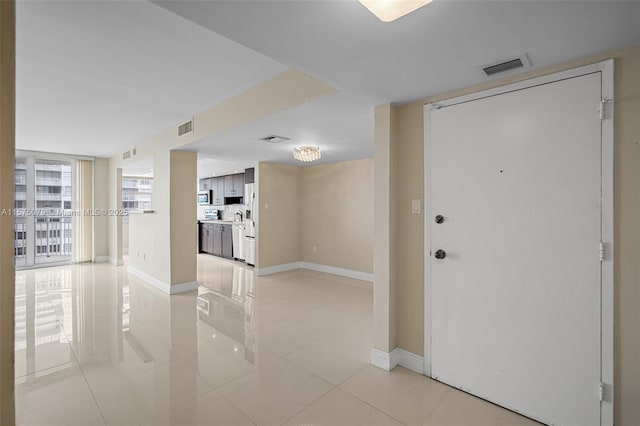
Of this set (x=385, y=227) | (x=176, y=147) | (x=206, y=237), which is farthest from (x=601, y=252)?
(x=206, y=237)

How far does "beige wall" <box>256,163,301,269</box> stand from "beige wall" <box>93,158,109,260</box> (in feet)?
13.4

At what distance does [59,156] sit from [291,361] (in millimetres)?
7218

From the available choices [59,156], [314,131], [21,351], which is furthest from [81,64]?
[59,156]

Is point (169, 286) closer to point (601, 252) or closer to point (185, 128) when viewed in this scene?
point (185, 128)

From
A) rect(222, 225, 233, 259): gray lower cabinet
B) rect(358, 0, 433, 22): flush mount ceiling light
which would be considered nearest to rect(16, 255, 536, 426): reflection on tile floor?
rect(358, 0, 433, 22): flush mount ceiling light

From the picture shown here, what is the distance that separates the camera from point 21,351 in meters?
2.72

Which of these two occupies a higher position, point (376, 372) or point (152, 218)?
point (152, 218)

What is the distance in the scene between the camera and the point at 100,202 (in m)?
6.99

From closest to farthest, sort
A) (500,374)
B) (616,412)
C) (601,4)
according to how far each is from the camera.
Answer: (601,4)
(616,412)
(500,374)

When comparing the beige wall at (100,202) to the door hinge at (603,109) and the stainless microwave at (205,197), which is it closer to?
the stainless microwave at (205,197)

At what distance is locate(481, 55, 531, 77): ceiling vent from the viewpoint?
1.83 meters

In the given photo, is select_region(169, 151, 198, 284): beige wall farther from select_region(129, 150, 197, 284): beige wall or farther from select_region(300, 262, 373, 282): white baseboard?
select_region(300, 262, 373, 282): white baseboard

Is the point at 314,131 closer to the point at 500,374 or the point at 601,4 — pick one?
the point at 601,4

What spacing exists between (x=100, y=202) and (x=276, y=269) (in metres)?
4.65
